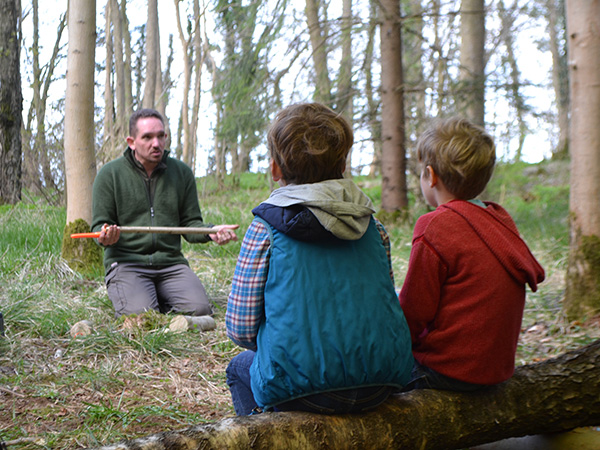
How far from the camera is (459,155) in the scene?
82.3 inches

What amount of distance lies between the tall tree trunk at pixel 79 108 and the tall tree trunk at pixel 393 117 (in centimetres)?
437

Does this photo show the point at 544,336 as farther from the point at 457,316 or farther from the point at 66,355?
the point at 66,355

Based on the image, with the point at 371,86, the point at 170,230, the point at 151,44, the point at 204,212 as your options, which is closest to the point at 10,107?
the point at 204,212

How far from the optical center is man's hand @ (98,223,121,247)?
12.5 feet

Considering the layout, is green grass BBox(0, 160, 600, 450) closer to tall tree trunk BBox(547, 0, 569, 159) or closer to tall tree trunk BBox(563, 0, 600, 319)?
tall tree trunk BBox(563, 0, 600, 319)

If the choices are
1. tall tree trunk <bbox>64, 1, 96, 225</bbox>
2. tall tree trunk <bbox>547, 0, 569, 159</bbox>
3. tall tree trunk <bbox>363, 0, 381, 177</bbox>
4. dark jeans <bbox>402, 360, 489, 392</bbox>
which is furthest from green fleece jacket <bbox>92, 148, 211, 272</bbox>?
tall tree trunk <bbox>547, 0, 569, 159</bbox>

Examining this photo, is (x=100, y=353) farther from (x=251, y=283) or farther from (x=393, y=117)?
(x=393, y=117)

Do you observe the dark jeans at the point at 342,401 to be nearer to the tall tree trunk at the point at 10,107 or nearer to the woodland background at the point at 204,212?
the woodland background at the point at 204,212

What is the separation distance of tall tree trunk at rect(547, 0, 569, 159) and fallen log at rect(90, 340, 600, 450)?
10.5 m

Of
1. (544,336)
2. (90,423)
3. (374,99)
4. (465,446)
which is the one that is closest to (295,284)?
(465,446)

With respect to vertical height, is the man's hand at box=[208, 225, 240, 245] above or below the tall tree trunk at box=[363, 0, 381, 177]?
below

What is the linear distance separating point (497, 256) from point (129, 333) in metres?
2.50

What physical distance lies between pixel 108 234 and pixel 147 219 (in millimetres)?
607

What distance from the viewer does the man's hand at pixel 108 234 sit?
3.82 metres
